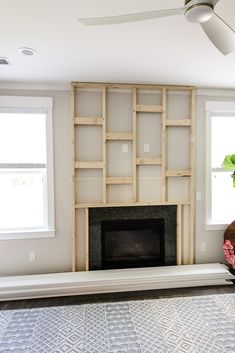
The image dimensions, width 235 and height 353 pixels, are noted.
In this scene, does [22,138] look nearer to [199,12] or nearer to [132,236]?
[132,236]

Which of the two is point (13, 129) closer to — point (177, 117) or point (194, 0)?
point (177, 117)

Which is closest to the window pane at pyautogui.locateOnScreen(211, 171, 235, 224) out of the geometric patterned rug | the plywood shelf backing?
the plywood shelf backing

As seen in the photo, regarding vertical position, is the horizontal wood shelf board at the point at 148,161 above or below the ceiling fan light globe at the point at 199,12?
below

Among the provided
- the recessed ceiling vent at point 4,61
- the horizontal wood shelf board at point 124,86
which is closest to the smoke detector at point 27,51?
the recessed ceiling vent at point 4,61

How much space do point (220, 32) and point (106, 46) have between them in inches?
42.6

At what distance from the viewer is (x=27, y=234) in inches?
126

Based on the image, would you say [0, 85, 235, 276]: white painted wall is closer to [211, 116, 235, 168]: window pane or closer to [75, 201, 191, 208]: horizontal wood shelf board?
[75, 201, 191, 208]: horizontal wood shelf board

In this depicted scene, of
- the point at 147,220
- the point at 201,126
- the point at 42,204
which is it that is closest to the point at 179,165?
the point at 201,126

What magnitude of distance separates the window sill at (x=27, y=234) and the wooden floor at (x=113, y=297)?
74 centimetres

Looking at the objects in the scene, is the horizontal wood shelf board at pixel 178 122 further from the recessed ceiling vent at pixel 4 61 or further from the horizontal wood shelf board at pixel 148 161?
the recessed ceiling vent at pixel 4 61

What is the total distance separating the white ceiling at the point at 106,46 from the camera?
65.3 inches

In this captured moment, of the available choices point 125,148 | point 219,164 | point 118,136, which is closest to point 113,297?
point 125,148

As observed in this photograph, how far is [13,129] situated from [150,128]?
1.81 meters

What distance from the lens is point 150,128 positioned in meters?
3.38
